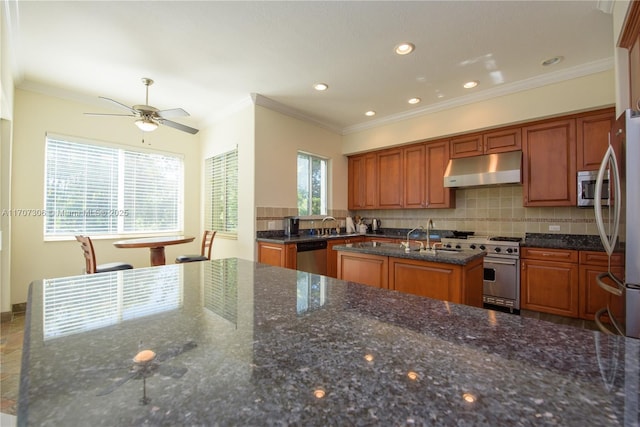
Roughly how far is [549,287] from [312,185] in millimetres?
3396

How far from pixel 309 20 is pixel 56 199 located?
3748mm

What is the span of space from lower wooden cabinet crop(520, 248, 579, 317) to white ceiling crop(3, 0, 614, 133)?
1950 mm

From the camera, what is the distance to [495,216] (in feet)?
13.1

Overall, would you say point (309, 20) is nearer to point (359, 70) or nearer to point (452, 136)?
point (359, 70)

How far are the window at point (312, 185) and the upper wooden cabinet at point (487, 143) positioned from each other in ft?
6.83

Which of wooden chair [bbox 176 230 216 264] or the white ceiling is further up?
the white ceiling

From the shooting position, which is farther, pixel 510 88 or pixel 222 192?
pixel 222 192

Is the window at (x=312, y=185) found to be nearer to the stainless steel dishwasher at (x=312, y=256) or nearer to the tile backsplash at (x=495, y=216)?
the tile backsplash at (x=495, y=216)

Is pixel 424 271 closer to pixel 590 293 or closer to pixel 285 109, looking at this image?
pixel 590 293

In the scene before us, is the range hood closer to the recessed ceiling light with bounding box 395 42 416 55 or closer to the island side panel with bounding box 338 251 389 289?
the recessed ceiling light with bounding box 395 42 416 55

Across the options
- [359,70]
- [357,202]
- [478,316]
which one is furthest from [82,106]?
[478,316]

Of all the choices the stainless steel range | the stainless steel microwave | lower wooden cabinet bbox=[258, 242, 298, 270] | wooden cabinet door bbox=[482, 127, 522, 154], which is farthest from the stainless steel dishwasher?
the stainless steel microwave

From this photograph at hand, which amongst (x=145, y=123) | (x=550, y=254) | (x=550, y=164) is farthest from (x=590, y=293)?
(x=145, y=123)

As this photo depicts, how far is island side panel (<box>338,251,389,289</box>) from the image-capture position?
100 inches
